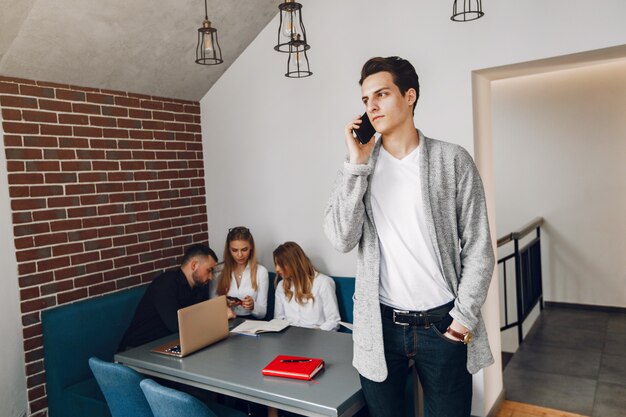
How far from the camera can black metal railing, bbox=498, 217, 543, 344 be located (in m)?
4.76

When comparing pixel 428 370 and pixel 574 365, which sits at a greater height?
pixel 428 370

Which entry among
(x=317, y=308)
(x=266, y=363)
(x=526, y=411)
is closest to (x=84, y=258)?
(x=317, y=308)

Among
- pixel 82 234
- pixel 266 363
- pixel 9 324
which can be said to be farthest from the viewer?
pixel 82 234

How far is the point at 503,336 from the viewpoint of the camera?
5984 mm

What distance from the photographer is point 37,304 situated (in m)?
3.18

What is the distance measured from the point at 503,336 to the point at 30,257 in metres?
5.11

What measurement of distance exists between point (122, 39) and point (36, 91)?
2.10 ft

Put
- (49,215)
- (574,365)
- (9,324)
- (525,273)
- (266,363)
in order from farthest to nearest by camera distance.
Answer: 1. (525,273)
2. (574,365)
3. (49,215)
4. (9,324)
5. (266,363)

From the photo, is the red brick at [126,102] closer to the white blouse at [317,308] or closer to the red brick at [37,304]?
the red brick at [37,304]

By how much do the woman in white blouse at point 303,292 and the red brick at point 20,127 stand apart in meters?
1.77

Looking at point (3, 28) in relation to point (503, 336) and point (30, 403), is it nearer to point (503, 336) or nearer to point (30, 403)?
point (30, 403)

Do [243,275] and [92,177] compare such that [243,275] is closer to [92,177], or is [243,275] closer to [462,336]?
[92,177]

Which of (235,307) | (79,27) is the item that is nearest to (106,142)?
(79,27)

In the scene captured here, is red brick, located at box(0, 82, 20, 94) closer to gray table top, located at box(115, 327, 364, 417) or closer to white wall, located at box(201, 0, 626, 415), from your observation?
white wall, located at box(201, 0, 626, 415)
